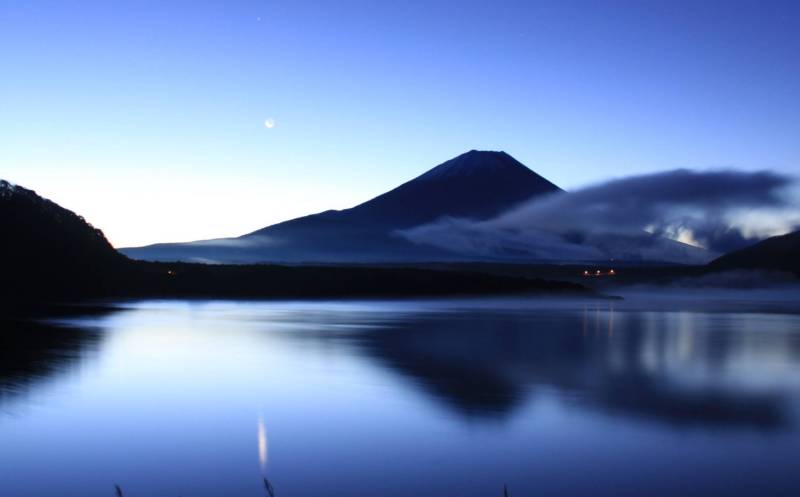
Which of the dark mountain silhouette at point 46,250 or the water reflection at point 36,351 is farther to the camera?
the dark mountain silhouette at point 46,250

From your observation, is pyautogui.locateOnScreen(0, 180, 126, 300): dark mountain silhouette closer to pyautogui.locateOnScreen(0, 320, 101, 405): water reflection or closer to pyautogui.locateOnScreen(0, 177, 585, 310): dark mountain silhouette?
pyautogui.locateOnScreen(0, 177, 585, 310): dark mountain silhouette

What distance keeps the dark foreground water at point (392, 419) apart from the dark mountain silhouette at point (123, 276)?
24.2 meters

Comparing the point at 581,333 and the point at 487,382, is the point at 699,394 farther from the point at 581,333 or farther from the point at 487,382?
the point at 581,333

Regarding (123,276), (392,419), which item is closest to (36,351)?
(392,419)

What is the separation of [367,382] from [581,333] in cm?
1862

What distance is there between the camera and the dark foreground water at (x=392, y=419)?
350 inches

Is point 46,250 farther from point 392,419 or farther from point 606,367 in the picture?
point 392,419

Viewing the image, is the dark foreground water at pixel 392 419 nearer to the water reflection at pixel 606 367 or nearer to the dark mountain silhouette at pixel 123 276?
the water reflection at pixel 606 367

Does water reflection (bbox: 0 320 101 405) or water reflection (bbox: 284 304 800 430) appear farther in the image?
water reflection (bbox: 0 320 101 405)

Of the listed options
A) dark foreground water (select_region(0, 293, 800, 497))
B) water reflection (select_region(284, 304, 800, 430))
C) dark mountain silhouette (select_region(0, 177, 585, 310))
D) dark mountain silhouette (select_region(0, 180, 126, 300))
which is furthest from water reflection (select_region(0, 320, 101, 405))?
dark mountain silhouette (select_region(0, 180, 126, 300))

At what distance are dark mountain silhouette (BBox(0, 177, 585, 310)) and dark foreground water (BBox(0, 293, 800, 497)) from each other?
79.5ft

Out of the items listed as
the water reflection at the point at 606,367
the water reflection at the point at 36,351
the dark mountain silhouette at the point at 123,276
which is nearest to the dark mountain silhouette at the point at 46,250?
A: the dark mountain silhouette at the point at 123,276

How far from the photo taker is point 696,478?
889cm

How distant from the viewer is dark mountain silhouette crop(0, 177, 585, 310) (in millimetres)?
60250
